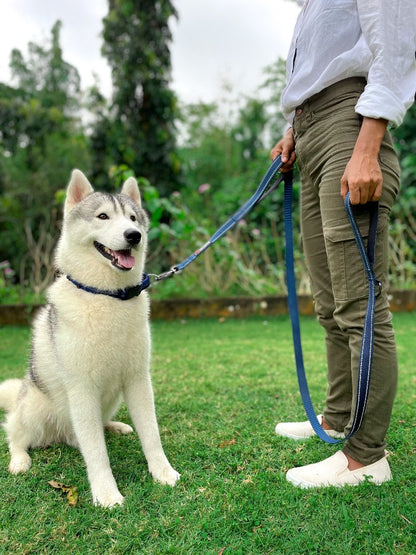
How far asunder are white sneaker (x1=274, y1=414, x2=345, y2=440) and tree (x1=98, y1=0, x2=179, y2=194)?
723 centimetres

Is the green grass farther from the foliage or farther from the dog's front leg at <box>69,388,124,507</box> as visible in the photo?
the foliage

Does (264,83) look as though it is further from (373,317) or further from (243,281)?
(373,317)

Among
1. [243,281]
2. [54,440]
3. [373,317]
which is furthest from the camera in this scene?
[243,281]

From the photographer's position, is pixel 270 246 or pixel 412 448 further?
pixel 270 246

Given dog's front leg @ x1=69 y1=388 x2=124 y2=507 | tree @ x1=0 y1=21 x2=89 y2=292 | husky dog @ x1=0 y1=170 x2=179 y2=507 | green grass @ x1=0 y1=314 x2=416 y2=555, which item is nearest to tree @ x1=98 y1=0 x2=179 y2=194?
tree @ x1=0 y1=21 x2=89 y2=292

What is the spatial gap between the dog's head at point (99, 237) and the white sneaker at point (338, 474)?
3.85 ft

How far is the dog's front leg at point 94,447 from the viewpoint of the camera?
181 cm

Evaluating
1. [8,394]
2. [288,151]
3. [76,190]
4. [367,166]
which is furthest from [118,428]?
[367,166]

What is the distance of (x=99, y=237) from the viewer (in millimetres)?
2006

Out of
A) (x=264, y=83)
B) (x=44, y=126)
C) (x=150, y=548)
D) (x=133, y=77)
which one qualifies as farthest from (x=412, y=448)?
(x=264, y=83)

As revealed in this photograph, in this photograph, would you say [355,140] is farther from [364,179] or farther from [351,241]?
[351,241]

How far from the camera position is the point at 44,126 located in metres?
12.6

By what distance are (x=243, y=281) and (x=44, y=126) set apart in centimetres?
909

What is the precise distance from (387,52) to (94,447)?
1958 millimetres
